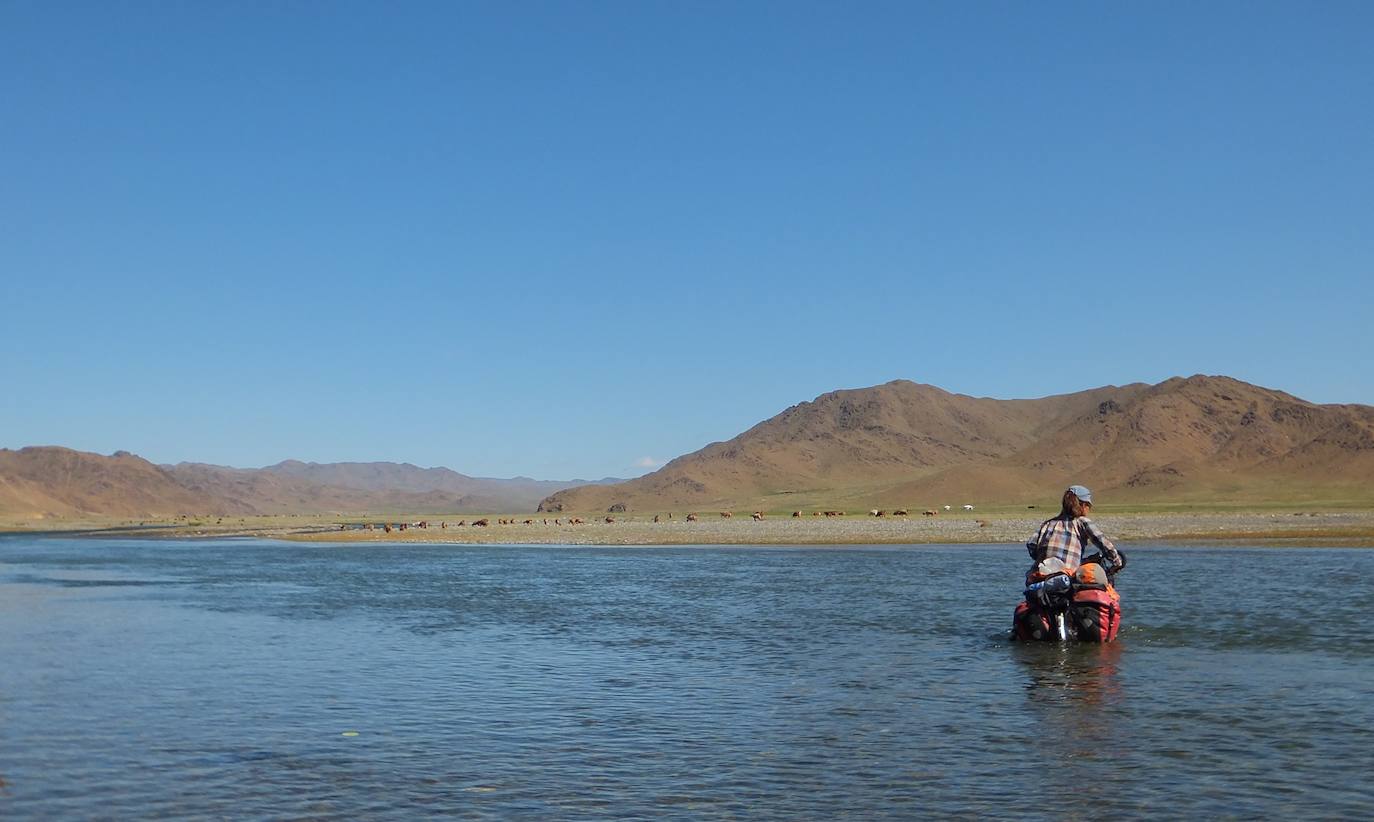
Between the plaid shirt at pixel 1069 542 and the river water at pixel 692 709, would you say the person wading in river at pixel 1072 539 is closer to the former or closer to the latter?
the plaid shirt at pixel 1069 542

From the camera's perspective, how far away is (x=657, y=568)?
4991 cm

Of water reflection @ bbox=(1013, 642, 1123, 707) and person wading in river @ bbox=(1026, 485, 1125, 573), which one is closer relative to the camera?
water reflection @ bbox=(1013, 642, 1123, 707)

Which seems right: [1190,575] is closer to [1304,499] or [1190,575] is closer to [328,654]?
[328,654]

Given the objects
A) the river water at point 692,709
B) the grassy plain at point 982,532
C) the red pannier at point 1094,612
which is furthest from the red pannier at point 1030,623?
the grassy plain at point 982,532

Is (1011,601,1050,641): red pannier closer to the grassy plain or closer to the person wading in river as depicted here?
the person wading in river

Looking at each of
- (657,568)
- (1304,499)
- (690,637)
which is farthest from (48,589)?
(1304,499)

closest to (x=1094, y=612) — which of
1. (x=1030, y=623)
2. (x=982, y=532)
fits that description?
(x=1030, y=623)

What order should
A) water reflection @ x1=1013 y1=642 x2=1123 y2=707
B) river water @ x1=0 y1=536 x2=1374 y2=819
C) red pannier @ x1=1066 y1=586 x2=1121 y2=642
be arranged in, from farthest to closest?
red pannier @ x1=1066 y1=586 x2=1121 y2=642
water reflection @ x1=1013 y1=642 x2=1123 y2=707
river water @ x1=0 y1=536 x2=1374 y2=819

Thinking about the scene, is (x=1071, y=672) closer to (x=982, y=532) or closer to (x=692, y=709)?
(x=692, y=709)

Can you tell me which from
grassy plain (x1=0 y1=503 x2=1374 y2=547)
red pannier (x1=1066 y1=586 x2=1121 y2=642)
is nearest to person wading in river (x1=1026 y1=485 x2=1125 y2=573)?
red pannier (x1=1066 y1=586 x2=1121 y2=642)

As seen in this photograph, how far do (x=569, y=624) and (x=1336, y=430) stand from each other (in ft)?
534

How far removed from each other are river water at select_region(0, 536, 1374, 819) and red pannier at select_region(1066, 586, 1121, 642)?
46 centimetres

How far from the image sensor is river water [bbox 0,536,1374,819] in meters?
10.7

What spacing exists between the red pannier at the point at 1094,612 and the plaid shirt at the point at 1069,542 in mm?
650
